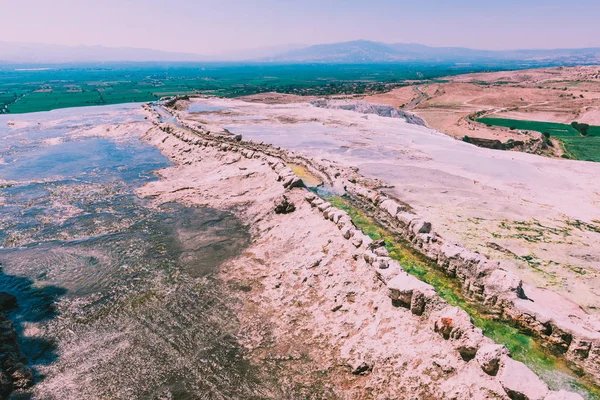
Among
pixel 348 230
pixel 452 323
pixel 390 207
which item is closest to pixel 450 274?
pixel 348 230

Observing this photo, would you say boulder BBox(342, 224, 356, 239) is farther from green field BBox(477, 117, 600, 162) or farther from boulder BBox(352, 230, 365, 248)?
green field BBox(477, 117, 600, 162)

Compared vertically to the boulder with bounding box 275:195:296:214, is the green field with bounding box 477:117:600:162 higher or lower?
lower

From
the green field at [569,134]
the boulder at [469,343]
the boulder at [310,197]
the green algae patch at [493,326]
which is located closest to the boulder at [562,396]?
the boulder at [469,343]

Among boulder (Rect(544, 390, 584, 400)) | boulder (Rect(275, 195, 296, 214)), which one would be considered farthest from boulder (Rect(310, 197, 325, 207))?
boulder (Rect(544, 390, 584, 400))

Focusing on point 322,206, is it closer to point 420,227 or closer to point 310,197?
point 310,197

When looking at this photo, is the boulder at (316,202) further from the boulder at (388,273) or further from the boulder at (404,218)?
the boulder at (388,273)

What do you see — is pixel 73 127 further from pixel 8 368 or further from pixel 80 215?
pixel 8 368
